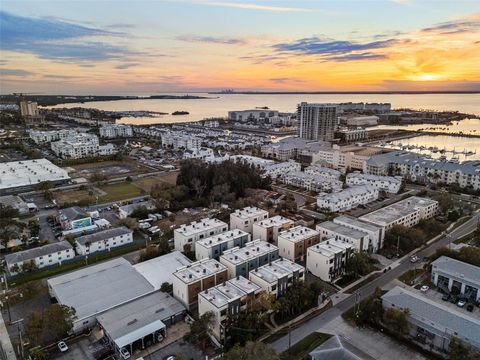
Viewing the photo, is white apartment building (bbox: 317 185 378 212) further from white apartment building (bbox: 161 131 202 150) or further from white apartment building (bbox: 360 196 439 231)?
white apartment building (bbox: 161 131 202 150)

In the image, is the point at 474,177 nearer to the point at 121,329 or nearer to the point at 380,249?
the point at 380,249

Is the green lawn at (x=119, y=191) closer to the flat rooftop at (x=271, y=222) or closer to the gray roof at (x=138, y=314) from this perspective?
the flat rooftop at (x=271, y=222)

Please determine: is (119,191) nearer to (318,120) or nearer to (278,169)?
(278,169)

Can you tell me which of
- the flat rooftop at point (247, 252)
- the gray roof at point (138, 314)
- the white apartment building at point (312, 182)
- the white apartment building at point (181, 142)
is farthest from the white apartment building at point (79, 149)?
the gray roof at point (138, 314)

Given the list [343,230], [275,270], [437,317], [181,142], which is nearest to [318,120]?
[181,142]

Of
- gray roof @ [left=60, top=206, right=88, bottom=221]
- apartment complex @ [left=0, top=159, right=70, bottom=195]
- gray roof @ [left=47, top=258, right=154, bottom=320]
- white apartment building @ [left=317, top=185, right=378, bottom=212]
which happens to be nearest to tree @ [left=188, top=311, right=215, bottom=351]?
gray roof @ [left=47, top=258, right=154, bottom=320]
